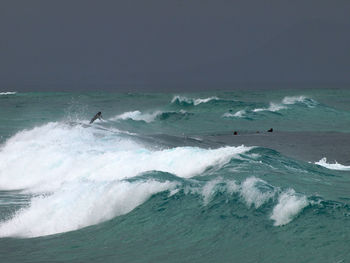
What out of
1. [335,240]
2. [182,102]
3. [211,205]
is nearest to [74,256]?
[211,205]

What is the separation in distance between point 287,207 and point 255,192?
4.46 ft

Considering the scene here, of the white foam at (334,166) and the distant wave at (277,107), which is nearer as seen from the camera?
the white foam at (334,166)

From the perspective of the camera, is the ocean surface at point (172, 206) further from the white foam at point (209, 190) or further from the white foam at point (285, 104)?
the white foam at point (285, 104)

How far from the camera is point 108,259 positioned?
1276 centimetres

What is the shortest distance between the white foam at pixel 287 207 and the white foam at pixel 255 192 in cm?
37

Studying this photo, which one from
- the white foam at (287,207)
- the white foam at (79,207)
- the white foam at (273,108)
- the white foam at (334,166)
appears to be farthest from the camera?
the white foam at (273,108)

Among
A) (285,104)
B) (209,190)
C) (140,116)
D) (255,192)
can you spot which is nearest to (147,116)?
(140,116)

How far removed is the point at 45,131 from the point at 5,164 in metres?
8.95

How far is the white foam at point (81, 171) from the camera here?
1614 cm

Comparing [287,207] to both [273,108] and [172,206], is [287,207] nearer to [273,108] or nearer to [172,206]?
[172,206]

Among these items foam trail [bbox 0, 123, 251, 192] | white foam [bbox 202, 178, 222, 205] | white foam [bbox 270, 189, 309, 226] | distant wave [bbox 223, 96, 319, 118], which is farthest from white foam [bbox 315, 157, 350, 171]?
distant wave [bbox 223, 96, 319, 118]

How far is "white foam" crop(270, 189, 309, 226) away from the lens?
557 inches

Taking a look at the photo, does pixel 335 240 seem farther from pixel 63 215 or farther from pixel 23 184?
pixel 23 184

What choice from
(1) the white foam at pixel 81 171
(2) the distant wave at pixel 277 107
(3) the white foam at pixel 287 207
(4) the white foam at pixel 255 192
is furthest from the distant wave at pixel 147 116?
(3) the white foam at pixel 287 207
